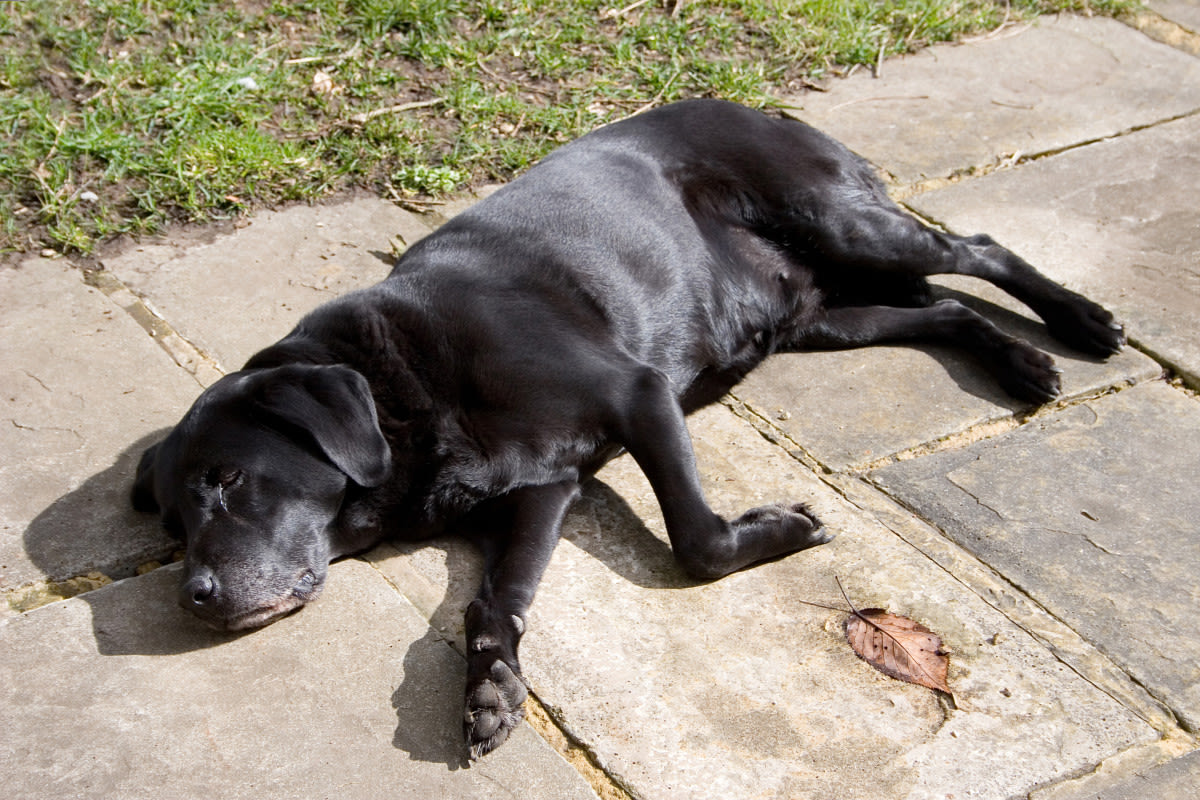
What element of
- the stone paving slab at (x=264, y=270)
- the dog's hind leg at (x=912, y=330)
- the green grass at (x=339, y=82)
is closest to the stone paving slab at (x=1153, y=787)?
the dog's hind leg at (x=912, y=330)

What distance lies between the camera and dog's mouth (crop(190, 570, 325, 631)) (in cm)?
285

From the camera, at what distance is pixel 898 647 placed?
283cm

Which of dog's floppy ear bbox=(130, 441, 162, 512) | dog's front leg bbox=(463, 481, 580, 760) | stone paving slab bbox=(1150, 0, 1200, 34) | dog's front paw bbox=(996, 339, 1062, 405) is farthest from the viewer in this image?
stone paving slab bbox=(1150, 0, 1200, 34)

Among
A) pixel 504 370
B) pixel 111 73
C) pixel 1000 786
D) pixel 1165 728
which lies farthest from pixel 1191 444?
pixel 111 73

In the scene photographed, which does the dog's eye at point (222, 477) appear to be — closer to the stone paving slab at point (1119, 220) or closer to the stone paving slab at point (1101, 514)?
the stone paving slab at point (1101, 514)

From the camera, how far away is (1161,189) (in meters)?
4.82

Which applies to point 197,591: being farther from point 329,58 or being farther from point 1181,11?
point 1181,11

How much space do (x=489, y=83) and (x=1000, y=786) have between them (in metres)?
3.92

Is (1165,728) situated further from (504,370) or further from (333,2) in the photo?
(333,2)

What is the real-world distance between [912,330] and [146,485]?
2434 mm

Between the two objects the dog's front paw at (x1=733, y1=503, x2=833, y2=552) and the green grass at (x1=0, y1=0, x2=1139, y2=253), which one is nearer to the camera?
the dog's front paw at (x1=733, y1=503, x2=833, y2=552)

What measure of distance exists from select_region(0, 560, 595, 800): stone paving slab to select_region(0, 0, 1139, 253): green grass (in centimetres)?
203

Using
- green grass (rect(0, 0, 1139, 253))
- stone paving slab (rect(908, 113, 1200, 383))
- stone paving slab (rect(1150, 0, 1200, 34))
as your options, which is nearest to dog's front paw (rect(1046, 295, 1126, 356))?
stone paving slab (rect(908, 113, 1200, 383))

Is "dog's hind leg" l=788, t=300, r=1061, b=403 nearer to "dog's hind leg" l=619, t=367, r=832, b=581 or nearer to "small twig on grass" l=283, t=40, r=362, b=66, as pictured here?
"dog's hind leg" l=619, t=367, r=832, b=581
